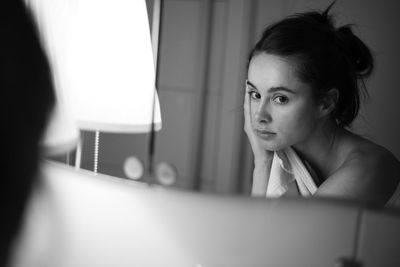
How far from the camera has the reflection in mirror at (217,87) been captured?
45 centimetres

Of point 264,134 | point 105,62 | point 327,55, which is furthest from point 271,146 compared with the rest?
point 105,62

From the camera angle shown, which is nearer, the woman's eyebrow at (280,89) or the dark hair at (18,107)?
the dark hair at (18,107)

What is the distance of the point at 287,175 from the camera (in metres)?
0.52

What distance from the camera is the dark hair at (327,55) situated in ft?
1.49

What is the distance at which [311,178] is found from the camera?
19.6 inches

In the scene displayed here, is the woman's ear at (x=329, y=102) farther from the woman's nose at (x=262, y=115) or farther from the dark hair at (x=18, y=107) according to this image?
the dark hair at (x=18, y=107)

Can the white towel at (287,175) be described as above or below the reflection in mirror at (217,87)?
below

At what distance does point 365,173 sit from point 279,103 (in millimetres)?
122

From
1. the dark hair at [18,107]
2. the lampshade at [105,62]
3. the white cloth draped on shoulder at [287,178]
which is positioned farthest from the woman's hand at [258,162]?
the dark hair at [18,107]

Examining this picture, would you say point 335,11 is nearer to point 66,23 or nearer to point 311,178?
point 311,178

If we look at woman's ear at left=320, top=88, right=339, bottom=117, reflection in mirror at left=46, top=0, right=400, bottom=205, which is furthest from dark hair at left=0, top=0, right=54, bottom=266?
woman's ear at left=320, top=88, right=339, bottom=117

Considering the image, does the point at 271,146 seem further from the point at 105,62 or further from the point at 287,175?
the point at 105,62

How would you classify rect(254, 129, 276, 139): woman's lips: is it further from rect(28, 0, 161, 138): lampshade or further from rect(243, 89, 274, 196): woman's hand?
rect(28, 0, 161, 138): lampshade

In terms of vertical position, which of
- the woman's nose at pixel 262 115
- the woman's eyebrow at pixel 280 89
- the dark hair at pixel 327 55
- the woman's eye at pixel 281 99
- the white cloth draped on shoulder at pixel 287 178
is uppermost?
the dark hair at pixel 327 55
